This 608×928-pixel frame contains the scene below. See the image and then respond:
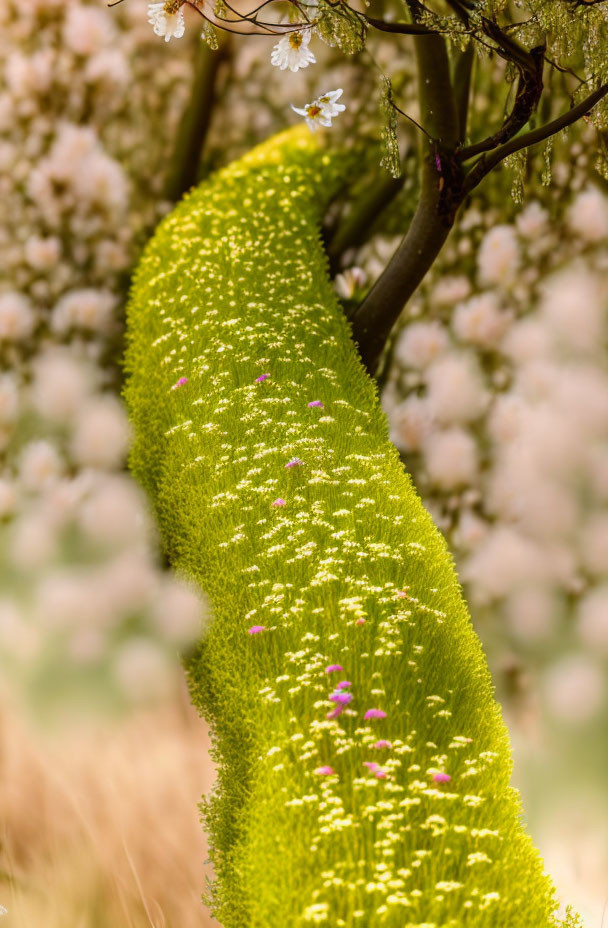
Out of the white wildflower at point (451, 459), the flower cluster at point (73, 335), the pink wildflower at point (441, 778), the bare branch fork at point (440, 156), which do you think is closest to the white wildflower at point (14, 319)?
the flower cluster at point (73, 335)

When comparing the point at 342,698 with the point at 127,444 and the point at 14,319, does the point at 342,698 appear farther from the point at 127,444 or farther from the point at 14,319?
the point at 14,319

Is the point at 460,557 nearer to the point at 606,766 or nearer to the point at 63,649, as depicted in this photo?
the point at 606,766

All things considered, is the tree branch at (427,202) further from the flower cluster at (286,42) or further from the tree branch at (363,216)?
the flower cluster at (286,42)

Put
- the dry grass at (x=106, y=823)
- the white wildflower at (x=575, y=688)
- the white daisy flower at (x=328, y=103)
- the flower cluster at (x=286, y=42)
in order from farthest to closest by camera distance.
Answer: the white wildflower at (x=575, y=688) < the dry grass at (x=106, y=823) < the white daisy flower at (x=328, y=103) < the flower cluster at (x=286, y=42)

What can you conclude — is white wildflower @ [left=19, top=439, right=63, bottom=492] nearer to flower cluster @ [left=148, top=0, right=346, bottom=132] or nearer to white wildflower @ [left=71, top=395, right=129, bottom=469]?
white wildflower @ [left=71, top=395, right=129, bottom=469]

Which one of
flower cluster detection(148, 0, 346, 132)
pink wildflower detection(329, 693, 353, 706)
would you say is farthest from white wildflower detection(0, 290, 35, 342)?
pink wildflower detection(329, 693, 353, 706)

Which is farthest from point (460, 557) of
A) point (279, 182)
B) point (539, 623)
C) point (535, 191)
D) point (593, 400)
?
point (279, 182)
